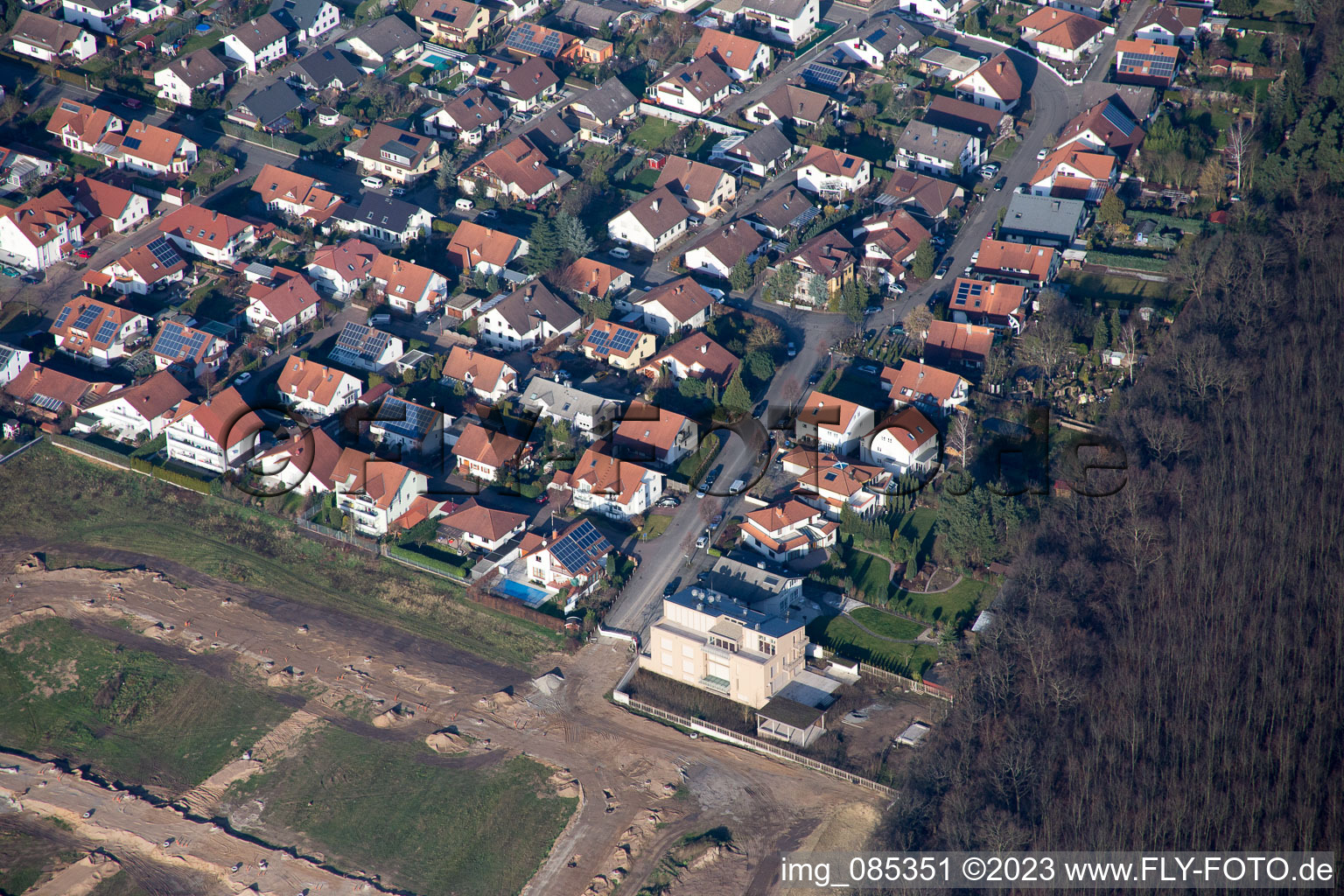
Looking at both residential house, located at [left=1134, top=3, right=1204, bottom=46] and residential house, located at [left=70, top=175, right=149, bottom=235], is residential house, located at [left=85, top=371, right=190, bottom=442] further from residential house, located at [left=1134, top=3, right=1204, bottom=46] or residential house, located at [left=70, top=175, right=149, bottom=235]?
residential house, located at [left=1134, top=3, right=1204, bottom=46]

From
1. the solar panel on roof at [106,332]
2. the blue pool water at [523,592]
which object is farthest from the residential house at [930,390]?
the solar panel on roof at [106,332]

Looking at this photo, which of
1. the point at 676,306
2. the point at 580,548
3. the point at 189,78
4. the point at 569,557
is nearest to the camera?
the point at 569,557

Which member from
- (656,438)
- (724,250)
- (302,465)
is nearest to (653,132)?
(724,250)

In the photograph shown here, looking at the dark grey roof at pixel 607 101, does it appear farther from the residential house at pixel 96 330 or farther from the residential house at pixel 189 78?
the residential house at pixel 96 330

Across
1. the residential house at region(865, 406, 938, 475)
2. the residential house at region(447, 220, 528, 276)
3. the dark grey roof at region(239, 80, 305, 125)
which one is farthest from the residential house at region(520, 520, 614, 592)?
the dark grey roof at region(239, 80, 305, 125)

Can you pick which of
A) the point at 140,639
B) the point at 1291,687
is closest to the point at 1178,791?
the point at 1291,687

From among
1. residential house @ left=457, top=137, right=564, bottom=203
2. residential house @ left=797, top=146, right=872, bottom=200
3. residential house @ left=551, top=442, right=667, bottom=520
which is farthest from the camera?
residential house @ left=457, top=137, right=564, bottom=203

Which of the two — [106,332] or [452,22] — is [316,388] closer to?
[106,332]
